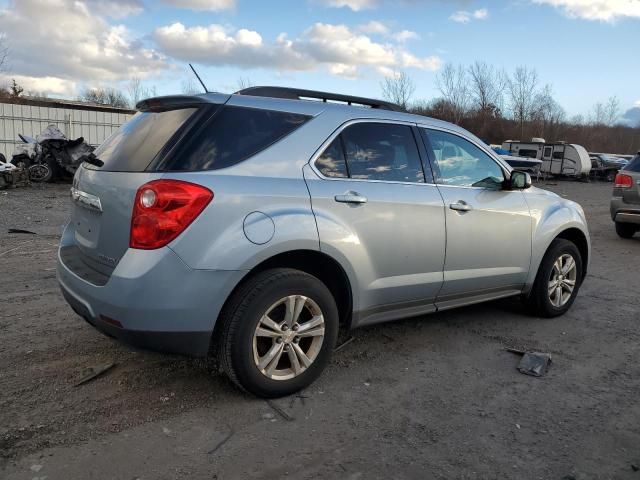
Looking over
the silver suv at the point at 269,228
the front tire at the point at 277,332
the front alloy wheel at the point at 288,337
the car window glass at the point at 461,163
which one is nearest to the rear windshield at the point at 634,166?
the car window glass at the point at 461,163

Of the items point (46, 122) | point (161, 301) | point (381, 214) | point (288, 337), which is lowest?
point (288, 337)

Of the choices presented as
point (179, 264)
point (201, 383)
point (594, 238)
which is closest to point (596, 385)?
point (201, 383)

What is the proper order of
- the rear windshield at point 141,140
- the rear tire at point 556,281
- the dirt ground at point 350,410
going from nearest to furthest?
the dirt ground at point 350,410 < the rear windshield at point 141,140 < the rear tire at point 556,281

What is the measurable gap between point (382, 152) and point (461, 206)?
795 mm

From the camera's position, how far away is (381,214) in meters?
3.72

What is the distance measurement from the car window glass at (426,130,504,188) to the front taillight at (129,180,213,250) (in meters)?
2.02

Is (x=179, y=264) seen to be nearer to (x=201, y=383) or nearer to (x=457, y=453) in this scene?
(x=201, y=383)

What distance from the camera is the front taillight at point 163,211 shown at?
9.61ft

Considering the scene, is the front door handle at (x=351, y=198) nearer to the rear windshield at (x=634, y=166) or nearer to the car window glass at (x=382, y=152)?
the car window glass at (x=382, y=152)

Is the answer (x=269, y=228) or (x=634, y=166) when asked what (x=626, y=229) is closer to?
(x=634, y=166)

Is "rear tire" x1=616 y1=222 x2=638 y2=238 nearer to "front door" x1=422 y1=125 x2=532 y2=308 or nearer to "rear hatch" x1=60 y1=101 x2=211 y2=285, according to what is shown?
"front door" x1=422 y1=125 x2=532 y2=308

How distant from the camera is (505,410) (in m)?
3.42

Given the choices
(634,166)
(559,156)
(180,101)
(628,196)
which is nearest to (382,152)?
(180,101)

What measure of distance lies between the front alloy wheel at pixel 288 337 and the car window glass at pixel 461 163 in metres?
1.54
